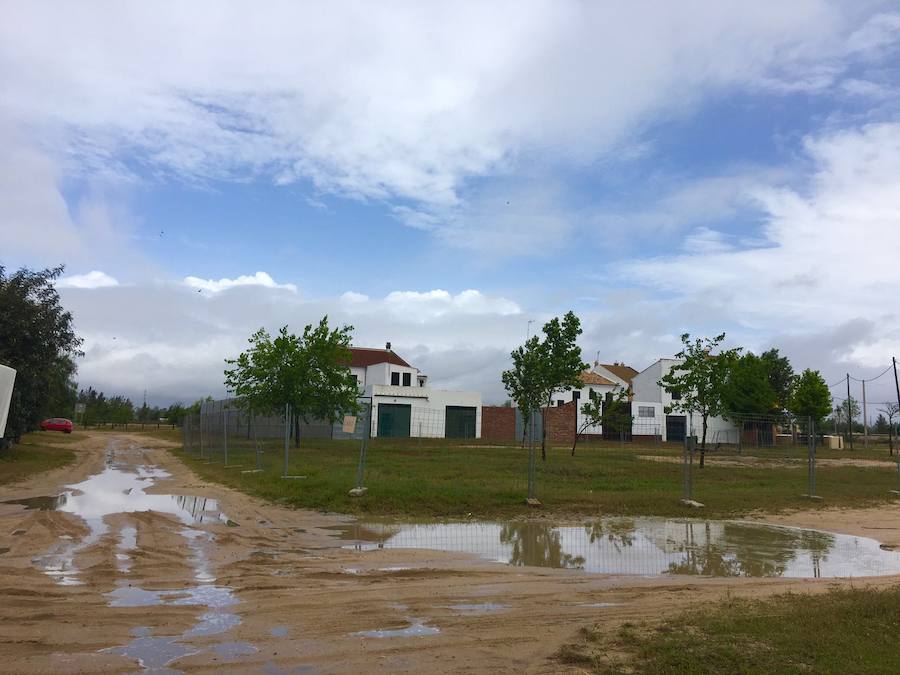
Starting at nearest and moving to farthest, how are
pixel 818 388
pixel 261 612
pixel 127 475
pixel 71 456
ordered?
pixel 261 612 → pixel 127 475 → pixel 71 456 → pixel 818 388

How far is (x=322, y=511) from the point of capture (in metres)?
13.6

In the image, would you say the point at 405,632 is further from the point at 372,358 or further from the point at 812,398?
the point at 372,358

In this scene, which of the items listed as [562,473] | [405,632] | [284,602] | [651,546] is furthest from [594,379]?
[405,632]

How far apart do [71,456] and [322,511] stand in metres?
21.2

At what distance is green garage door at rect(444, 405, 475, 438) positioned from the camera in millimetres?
56375

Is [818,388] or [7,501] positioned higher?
[818,388]

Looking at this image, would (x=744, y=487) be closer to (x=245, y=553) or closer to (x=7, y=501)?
(x=245, y=553)

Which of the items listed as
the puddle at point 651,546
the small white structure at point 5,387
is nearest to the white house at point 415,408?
the puddle at point 651,546

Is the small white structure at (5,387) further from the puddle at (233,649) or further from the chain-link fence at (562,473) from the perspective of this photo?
the chain-link fence at (562,473)

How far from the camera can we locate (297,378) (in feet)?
117

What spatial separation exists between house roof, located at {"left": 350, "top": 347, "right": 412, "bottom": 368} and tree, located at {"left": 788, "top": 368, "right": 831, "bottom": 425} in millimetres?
37194

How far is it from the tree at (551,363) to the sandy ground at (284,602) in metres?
19.5

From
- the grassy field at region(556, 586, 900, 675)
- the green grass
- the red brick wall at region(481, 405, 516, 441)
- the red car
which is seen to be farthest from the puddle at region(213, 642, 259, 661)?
the red car

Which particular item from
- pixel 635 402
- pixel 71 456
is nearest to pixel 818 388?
pixel 635 402
